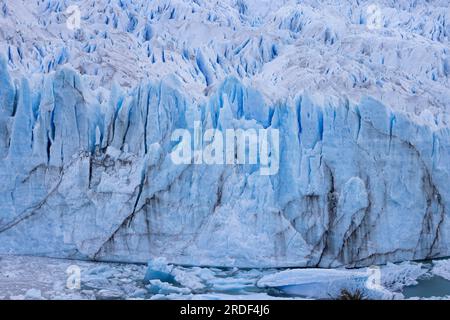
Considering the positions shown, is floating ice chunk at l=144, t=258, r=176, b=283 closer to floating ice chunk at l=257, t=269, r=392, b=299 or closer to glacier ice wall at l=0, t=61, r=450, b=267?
glacier ice wall at l=0, t=61, r=450, b=267

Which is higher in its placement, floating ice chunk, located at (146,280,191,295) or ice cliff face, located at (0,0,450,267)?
ice cliff face, located at (0,0,450,267)

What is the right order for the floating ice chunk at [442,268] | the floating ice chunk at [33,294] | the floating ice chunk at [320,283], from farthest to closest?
the floating ice chunk at [442,268] < the floating ice chunk at [320,283] < the floating ice chunk at [33,294]

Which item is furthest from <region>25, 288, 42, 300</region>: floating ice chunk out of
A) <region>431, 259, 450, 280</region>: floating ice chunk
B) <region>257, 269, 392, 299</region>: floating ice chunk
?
<region>431, 259, 450, 280</region>: floating ice chunk

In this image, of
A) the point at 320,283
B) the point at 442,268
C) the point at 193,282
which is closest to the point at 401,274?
the point at 442,268

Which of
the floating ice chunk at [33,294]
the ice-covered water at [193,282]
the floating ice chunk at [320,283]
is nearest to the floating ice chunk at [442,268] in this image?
the ice-covered water at [193,282]

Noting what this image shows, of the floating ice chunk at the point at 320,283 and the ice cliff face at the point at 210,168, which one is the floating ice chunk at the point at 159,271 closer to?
the ice cliff face at the point at 210,168

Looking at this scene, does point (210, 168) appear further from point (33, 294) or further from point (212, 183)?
point (33, 294)

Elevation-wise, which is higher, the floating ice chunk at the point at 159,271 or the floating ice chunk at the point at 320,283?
the floating ice chunk at the point at 159,271

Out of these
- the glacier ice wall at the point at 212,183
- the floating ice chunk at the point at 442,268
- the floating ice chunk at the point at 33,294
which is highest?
the glacier ice wall at the point at 212,183
